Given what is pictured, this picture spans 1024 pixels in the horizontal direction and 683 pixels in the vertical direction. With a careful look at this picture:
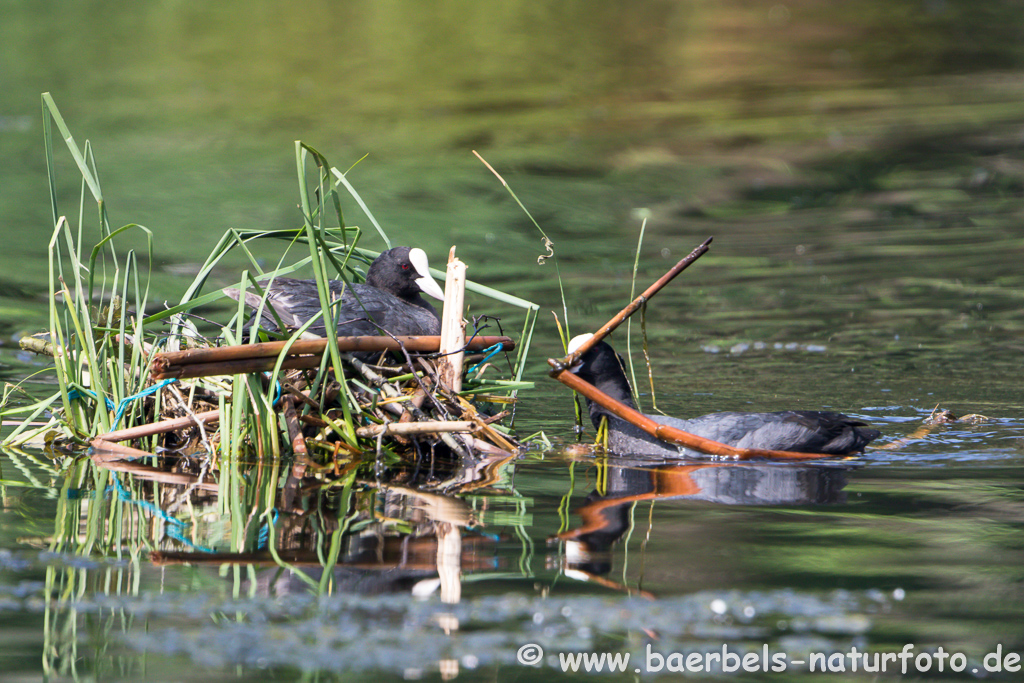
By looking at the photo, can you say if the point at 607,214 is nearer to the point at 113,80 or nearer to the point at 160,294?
the point at 160,294

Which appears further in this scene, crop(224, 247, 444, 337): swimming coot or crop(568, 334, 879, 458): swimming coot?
crop(224, 247, 444, 337): swimming coot

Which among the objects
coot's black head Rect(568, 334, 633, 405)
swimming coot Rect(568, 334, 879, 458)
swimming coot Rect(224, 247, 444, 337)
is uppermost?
swimming coot Rect(224, 247, 444, 337)

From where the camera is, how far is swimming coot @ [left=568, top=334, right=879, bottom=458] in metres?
5.03

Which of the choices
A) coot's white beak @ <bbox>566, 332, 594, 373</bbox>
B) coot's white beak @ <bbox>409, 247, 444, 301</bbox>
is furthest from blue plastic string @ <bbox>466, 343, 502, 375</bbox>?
coot's white beak @ <bbox>409, 247, 444, 301</bbox>

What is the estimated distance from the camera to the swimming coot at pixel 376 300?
16.9 ft

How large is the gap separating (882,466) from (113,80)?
15369mm

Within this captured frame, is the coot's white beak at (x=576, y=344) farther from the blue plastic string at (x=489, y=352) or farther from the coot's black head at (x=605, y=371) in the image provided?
the blue plastic string at (x=489, y=352)

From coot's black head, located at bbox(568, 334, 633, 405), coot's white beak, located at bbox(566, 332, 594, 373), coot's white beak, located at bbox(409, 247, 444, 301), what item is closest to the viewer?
coot's white beak, located at bbox(566, 332, 594, 373)

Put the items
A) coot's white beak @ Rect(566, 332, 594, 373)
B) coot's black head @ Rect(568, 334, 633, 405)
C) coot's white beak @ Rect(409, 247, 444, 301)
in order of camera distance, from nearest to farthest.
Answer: coot's white beak @ Rect(566, 332, 594, 373) < coot's black head @ Rect(568, 334, 633, 405) < coot's white beak @ Rect(409, 247, 444, 301)

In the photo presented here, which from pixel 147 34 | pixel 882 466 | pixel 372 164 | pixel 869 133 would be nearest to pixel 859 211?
pixel 869 133

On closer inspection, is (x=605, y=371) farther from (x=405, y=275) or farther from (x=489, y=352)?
(x=405, y=275)

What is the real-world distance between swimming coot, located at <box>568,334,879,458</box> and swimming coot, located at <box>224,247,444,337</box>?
30.3 inches

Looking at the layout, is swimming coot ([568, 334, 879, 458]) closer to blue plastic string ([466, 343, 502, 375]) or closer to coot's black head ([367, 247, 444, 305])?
blue plastic string ([466, 343, 502, 375])

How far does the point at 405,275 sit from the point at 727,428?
1.60 metres
